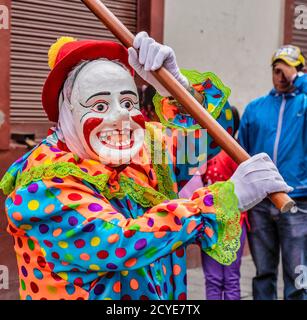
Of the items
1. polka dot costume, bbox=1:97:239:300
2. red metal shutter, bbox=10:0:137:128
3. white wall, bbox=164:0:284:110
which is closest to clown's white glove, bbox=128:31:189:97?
polka dot costume, bbox=1:97:239:300

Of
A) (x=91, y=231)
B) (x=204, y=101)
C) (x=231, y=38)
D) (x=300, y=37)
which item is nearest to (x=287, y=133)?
(x=204, y=101)

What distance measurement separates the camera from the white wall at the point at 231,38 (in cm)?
613

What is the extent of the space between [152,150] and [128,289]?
53cm

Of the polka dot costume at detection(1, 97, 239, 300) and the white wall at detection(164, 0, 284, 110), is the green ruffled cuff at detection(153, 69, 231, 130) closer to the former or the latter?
the polka dot costume at detection(1, 97, 239, 300)

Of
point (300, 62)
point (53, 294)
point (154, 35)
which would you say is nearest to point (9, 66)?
point (154, 35)

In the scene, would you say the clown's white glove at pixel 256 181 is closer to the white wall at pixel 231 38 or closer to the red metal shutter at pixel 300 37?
the white wall at pixel 231 38

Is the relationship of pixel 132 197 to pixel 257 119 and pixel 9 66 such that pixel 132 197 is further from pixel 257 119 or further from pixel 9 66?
pixel 9 66

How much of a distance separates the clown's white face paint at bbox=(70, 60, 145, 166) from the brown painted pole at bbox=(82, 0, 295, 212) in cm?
13

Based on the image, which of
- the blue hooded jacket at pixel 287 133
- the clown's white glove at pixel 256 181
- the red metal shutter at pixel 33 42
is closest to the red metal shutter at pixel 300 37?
the red metal shutter at pixel 33 42

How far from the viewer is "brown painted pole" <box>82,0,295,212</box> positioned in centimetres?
213

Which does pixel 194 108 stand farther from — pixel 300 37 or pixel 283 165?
pixel 300 37

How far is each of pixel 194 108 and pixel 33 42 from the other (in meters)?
3.39

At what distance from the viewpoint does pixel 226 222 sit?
6.86 ft

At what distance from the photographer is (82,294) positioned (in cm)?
222
